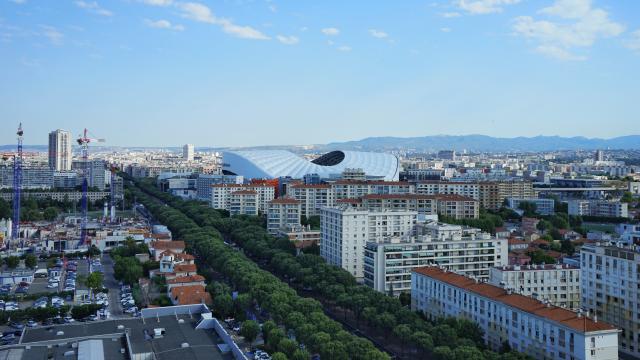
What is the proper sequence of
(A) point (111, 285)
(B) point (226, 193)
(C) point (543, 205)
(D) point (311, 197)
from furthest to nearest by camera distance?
1. (C) point (543, 205)
2. (B) point (226, 193)
3. (D) point (311, 197)
4. (A) point (111, 285)

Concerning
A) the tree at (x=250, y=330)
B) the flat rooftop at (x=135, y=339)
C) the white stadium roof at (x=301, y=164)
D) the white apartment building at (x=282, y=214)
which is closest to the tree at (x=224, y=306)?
the tree at (x=250, y=330)

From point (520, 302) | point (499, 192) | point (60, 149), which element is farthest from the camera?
point (60, 149)

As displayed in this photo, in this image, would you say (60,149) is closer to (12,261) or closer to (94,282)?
(12,261)

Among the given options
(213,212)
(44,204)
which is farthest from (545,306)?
(44,204)

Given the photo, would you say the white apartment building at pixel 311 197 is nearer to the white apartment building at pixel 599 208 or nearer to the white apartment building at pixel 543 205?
the white apartment building at pixel 543 205

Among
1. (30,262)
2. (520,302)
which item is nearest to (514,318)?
(520,302)

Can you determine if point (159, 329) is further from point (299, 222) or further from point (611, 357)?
point (299, 222)
